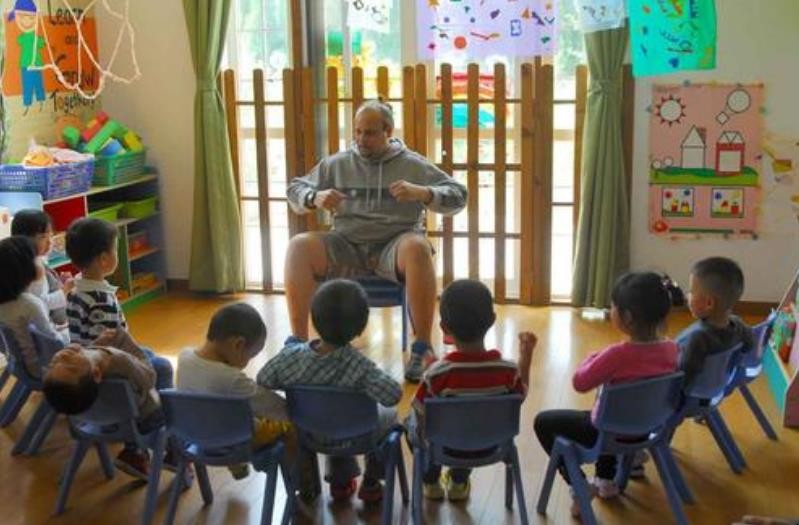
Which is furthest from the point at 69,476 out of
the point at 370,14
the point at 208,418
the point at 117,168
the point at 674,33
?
the point at 674,33

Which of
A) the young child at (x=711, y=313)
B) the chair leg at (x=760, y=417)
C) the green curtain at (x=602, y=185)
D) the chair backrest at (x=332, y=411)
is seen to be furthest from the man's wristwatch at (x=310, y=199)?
the chair leg at (x=760, y=417)

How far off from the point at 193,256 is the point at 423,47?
1688 millimetres

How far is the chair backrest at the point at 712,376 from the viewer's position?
2.74 m

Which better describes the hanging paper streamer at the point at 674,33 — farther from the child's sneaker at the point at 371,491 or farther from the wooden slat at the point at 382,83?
the child's sneaker at the point at 371,491

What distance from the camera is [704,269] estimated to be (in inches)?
112

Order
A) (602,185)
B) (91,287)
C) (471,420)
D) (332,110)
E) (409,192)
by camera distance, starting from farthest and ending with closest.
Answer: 1. (332,110)
2. (602,185)
3. (409,192)
4. (91,287)
5. (471,420)

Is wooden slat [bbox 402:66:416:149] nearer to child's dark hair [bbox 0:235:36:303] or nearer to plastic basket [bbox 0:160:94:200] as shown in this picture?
plastic basket [bbox 0:160:94:200]

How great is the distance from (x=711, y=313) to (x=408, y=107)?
8.01 ft

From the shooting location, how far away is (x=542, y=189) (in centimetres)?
487

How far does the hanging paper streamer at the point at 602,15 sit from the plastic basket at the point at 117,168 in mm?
2453

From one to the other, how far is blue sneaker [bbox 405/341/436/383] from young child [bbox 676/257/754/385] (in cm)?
128

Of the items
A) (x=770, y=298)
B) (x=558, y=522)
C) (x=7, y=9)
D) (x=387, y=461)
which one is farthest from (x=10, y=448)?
(x=770, y=298)

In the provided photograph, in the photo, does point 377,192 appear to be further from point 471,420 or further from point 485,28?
point 471,420

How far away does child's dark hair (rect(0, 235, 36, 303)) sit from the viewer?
3.13 meters
